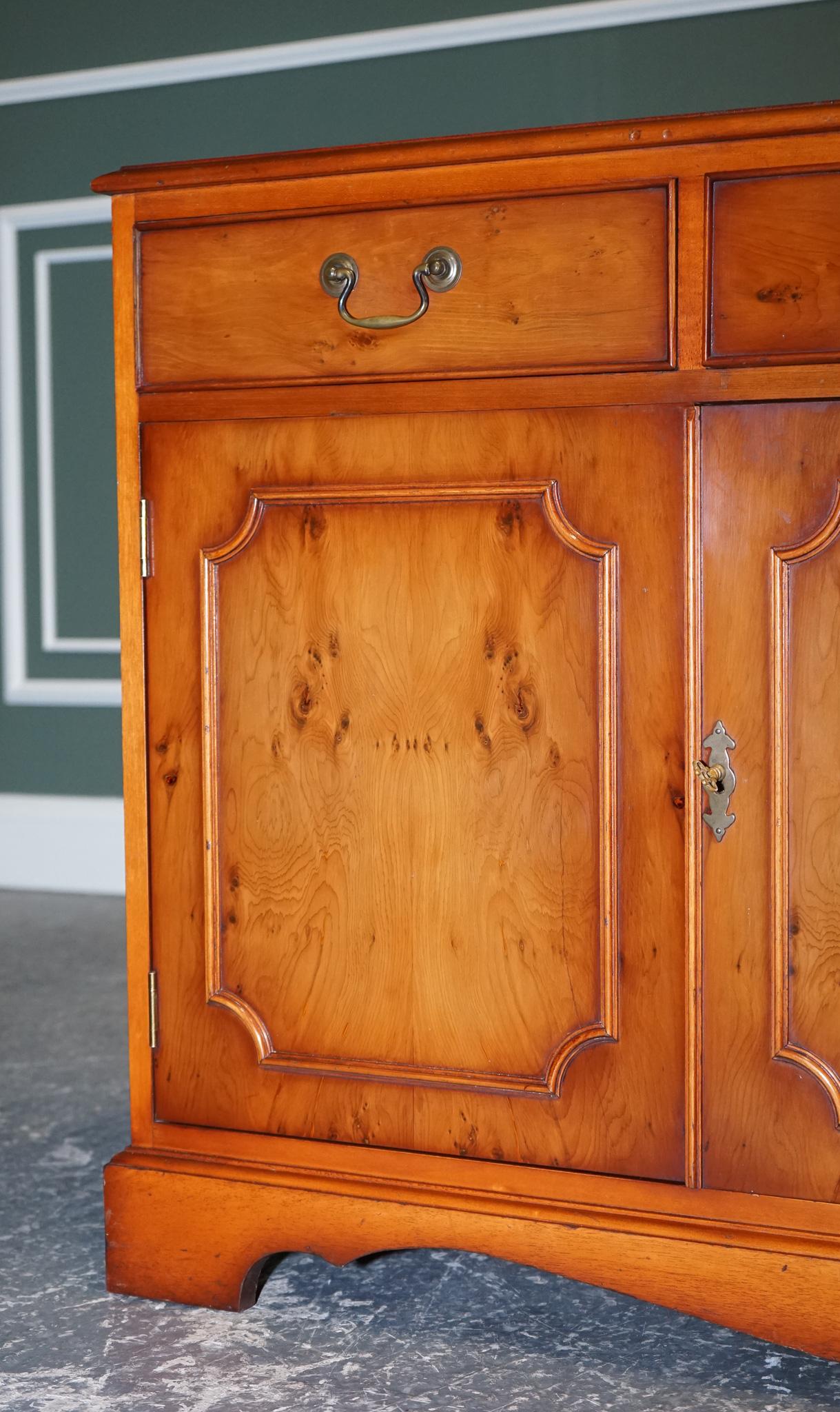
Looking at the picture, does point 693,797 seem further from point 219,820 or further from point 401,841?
point 219,820

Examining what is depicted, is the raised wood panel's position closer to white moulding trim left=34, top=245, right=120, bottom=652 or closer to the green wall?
the green wall

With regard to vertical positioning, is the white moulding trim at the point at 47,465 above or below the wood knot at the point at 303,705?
above

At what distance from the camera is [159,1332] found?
1.30 m

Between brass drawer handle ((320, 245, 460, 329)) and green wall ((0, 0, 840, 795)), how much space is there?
175 centimetres

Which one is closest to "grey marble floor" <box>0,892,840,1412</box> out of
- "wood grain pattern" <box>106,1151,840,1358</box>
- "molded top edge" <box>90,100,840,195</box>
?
"wood grain pattern" <box>106,1151,840,1358</box>

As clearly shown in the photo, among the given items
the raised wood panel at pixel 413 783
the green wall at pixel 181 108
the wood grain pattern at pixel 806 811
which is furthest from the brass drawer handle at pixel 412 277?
the green wall at pixel 181 108

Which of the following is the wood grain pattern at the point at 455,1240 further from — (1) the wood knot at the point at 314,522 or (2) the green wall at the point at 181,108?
(2) the green wall at the point at 181,108

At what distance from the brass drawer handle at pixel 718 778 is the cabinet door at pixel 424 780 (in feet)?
0.08

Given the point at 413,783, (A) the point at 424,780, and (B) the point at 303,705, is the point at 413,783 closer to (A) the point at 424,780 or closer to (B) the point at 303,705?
(A) the point at 424,780

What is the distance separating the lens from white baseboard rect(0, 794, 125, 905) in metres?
3.19

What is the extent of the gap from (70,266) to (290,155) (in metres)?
2.12

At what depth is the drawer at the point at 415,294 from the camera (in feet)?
3.80

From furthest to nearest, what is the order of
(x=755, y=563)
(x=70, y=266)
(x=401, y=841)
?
(x=70, y=266) → (x=401, y=841) → (x=755, y=563)

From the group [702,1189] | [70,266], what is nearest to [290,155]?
[702,1189]
